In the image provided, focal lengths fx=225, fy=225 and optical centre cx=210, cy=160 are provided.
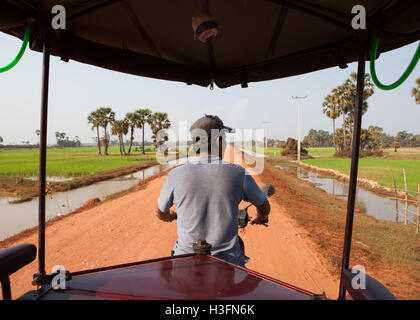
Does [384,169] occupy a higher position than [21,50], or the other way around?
[21,50]

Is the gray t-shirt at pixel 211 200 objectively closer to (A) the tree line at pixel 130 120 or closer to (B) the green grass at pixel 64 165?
(B) the green grass at pixel 64 165

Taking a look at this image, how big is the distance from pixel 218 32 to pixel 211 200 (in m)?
1.58

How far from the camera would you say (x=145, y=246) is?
4.98 m

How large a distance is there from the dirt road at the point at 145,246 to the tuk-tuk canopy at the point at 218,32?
328 cm

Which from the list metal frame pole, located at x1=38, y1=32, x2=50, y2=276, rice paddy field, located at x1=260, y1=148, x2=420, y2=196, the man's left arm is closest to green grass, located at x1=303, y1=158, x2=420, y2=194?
rice paddy field, located at x1=260, y1=148, x2=420, y2=196

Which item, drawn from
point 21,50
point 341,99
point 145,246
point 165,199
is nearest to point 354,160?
point 165,199

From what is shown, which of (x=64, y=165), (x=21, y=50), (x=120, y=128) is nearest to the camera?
(x=21, y=50)

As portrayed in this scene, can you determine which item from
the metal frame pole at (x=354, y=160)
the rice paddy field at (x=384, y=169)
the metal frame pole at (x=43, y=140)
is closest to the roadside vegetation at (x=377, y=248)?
the metal frame pole at (x=354, y=160)

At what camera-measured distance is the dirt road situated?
3.86 metres

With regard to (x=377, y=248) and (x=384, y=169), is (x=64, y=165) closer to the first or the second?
(x=377, y=248)

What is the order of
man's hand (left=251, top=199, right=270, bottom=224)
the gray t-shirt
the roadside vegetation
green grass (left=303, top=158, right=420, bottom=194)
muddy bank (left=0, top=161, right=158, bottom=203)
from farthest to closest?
green grass (left=303, top=158, right=420, bottom=194) < muddy bank (left=0, top=161, right=158, bottom=203) < the roadside vegetation < man's hand (left=251, top=199, right=270, bottom=224) < the gray t-shirt

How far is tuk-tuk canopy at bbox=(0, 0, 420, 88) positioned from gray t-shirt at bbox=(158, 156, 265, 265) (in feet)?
3.20

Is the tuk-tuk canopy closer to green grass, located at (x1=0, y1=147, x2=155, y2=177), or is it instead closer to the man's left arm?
the man's left arm
